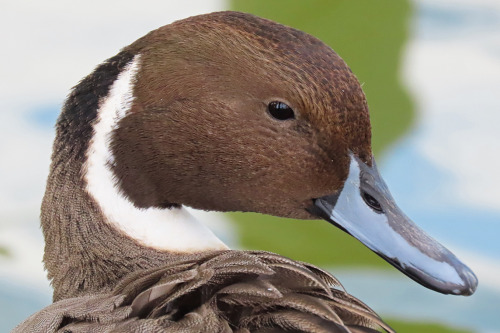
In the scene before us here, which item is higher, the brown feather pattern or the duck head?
the duck head

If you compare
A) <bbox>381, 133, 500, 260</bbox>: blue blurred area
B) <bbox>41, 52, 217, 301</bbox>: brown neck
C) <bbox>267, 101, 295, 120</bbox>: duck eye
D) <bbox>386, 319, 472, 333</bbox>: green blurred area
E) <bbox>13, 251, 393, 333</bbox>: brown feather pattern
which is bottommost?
<bbox>13, 251, 393, 333</bbox>: brown feather pattern

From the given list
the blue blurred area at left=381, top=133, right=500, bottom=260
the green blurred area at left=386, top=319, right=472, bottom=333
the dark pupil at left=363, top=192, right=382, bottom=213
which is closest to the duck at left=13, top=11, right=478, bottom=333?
the dark pupil at left=363, top=192, right=382, bottom=213

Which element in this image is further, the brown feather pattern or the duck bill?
the duck bill

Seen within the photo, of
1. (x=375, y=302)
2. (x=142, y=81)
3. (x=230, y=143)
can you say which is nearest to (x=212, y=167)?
(x=230, y=143)

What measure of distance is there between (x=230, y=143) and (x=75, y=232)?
33 cm

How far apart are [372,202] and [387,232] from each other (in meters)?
0.07

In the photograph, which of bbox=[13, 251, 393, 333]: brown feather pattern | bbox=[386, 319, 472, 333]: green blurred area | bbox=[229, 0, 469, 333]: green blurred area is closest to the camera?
bbox=[13, 251, 393, 333]: brown feather pattern

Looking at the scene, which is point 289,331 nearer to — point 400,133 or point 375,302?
point 375,302

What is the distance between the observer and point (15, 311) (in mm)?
2867

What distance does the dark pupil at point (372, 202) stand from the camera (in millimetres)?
1701

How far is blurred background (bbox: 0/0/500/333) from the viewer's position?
291 centimetres

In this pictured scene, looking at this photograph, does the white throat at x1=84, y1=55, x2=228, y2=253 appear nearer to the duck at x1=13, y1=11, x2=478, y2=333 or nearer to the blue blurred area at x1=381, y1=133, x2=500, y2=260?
the duck at x1=13, y1=11, x2=478, y2=333

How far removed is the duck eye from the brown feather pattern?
285mm

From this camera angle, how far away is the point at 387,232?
1674 mm
